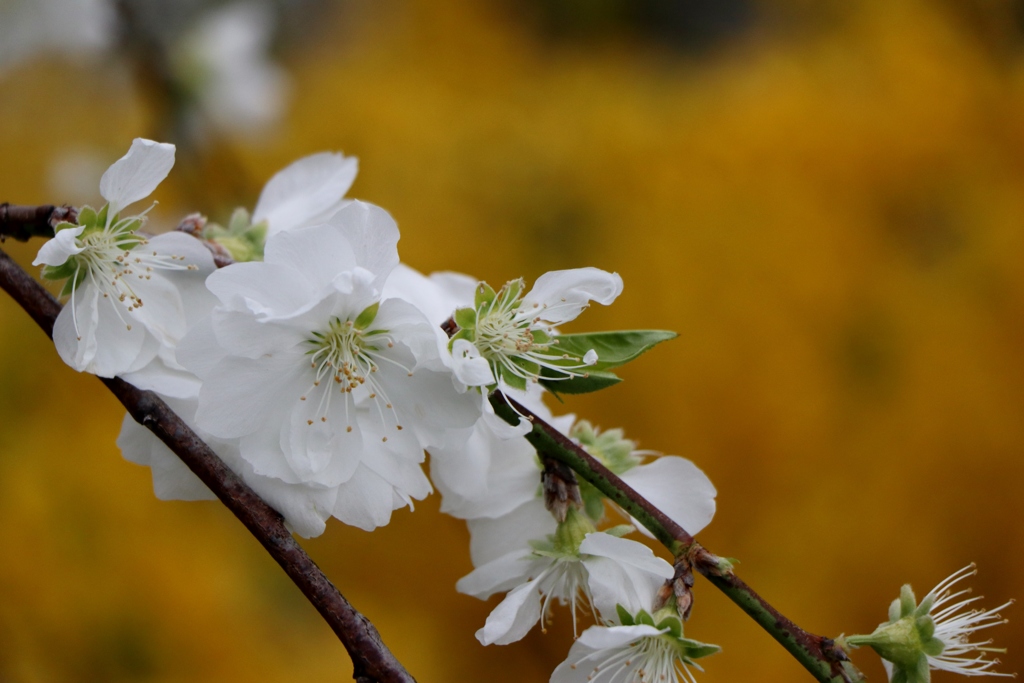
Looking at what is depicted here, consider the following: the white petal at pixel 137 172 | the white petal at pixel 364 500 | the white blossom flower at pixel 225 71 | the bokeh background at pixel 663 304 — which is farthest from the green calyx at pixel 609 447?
the white blossom flower at pixel 225 71

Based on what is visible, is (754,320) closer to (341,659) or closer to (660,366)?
(660,366)

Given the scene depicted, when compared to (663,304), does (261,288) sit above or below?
above

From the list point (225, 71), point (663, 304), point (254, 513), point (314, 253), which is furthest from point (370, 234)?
point (663, 304)

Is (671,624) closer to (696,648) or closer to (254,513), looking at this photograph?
(696,648)

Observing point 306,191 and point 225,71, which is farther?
point 225,71

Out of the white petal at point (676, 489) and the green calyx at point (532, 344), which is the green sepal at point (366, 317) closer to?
the green calyx at point (532, 344)

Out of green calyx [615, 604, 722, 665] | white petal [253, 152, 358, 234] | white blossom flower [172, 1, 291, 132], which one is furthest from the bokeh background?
green calyx [615, 604, 722, 665]

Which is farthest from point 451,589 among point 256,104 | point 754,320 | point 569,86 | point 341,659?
point 569,86

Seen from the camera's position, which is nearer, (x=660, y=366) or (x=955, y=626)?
(x=955, y=626)
